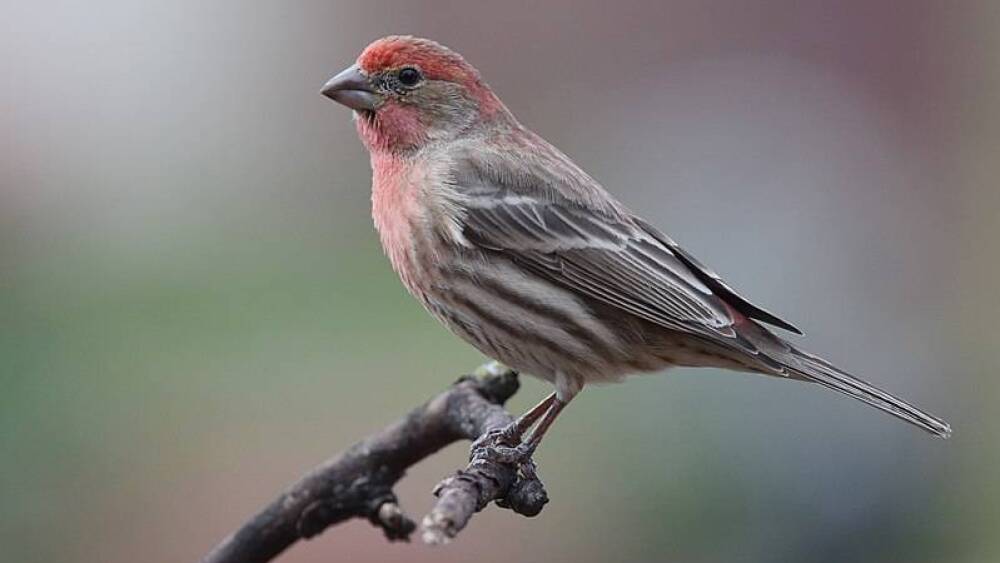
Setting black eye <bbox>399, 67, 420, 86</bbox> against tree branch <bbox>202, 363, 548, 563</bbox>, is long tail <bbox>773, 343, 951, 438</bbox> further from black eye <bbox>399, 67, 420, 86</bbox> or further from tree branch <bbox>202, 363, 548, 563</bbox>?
black eye <bbox>399, 67, 420, 86</bbox>

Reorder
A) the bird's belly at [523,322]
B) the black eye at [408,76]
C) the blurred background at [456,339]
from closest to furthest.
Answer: the bird's belly at [523,322], the black eye at [408,76], the blurred background at [456,339]

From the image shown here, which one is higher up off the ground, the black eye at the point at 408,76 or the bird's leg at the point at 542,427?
the black eye at the point at 408,76

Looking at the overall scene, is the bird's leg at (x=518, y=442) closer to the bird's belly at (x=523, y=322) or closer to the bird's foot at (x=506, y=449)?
the bird's foot at (x=506, y=449)

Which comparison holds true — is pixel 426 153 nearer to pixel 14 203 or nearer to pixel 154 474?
pixel 154 474

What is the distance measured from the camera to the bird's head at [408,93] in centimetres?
457

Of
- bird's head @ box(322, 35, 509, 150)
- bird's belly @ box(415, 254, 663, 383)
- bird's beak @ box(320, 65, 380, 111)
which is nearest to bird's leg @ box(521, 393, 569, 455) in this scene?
bird's belly @ box(415, 254, 663, 383)

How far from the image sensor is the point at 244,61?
41.8 feet

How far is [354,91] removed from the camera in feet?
15.0

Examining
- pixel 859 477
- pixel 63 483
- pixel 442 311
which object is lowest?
pixel 859 477

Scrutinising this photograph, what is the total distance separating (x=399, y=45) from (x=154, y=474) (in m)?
3.54

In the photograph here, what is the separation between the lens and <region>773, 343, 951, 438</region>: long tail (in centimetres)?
397

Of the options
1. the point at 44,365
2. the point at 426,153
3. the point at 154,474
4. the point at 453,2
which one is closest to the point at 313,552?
the point at 154,474

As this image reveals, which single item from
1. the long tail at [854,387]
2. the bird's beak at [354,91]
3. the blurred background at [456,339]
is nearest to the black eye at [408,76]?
the bird's beak at [354,91]

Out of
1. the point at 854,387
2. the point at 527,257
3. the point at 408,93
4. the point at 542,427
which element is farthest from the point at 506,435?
the point at 408,93
